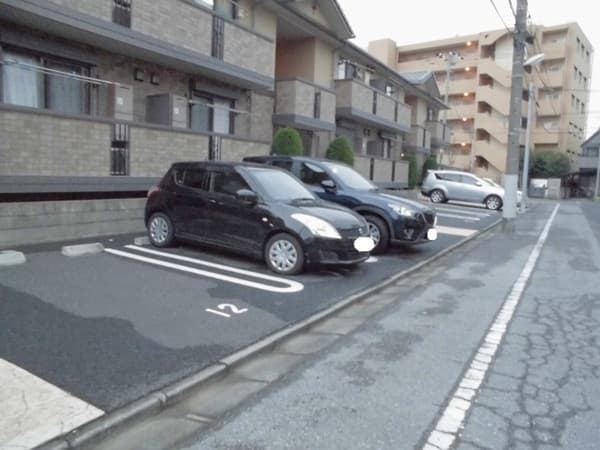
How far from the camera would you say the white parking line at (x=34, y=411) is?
8.18 ft

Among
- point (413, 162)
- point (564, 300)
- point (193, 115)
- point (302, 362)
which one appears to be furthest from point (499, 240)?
point (413, 162)

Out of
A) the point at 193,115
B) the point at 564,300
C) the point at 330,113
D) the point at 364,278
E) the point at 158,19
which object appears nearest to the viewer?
the point at 564,300

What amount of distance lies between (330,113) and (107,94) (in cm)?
796

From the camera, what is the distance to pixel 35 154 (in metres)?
6.92

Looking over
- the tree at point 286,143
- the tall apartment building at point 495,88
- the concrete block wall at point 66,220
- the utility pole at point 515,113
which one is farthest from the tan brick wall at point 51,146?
the tall apartment building at point 495,88

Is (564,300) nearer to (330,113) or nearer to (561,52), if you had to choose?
(330,113)

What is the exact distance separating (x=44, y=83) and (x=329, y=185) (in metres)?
5.56

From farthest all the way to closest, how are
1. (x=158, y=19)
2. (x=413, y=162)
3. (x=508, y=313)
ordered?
(x=413, y=162), (x=158, y=19), (x=508, y=313)

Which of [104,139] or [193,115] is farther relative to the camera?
[193,115]

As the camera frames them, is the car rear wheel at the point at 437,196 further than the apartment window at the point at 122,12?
Yes

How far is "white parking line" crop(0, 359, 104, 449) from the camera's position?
8.18ft

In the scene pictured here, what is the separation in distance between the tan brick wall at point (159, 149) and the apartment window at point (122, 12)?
2036 millimetres

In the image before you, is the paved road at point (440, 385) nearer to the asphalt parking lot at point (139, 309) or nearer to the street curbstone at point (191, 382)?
the street curbstone at point (191, 382)

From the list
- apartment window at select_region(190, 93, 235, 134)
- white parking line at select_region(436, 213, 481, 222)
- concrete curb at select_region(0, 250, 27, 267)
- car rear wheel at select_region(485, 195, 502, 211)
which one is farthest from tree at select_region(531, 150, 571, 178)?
concrete curb at select_region(0, 250, 27, 267)
